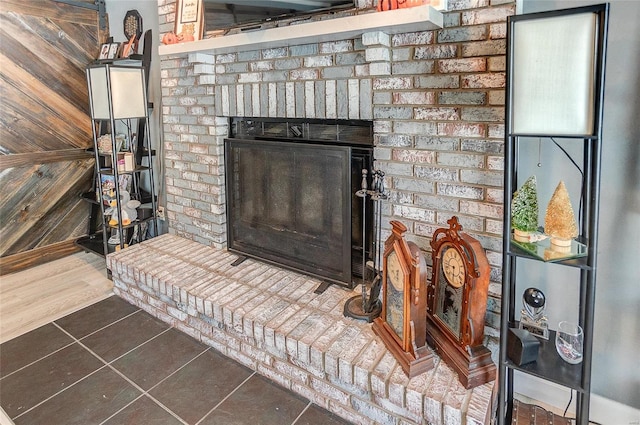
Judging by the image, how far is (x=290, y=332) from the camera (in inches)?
70.6

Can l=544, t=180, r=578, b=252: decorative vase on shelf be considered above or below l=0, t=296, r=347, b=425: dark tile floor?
above

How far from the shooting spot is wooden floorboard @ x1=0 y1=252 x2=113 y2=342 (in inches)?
97.3

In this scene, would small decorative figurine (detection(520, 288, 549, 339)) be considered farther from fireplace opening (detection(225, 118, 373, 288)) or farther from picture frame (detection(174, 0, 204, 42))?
picture frame (detection(174, 0, 204, 42))

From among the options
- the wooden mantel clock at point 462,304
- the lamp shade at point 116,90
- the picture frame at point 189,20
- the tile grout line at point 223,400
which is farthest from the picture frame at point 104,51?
the wooden mantel clock at point 462,304

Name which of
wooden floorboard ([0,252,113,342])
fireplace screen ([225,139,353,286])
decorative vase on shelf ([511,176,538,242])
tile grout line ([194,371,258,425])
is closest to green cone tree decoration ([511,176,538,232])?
decorative vase on shelf ([511,176,538,242])

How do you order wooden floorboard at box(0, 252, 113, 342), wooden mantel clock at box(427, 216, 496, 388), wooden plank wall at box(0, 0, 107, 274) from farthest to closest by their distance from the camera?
wooden plank wall at box(0, 0, 107, 274), wooden floorboard at box(0, 252, 113, 342), wooden mantel clock at box(427, 216, 496, 388)

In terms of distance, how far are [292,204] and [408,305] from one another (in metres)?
0.94

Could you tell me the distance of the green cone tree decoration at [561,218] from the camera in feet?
4.26

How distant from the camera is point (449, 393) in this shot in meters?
1.43

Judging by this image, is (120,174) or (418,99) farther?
(120,174)

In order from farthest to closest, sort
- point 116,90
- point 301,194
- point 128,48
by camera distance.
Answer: point 128,48 → point 116,90 → point 301,194

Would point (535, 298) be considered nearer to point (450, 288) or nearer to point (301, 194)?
point (450, 288)

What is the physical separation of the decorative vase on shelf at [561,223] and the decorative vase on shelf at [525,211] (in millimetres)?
48

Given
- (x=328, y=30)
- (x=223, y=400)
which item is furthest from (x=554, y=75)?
(x=223, y=400)
